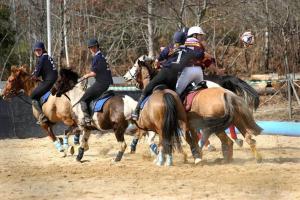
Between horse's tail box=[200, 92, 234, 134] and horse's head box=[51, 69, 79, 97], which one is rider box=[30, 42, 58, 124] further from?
horse's tail box=[200, 92, 234, 134]

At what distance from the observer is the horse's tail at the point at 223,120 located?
11695mm

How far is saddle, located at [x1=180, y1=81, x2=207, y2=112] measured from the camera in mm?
12266

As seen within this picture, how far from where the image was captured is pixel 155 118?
11.9m

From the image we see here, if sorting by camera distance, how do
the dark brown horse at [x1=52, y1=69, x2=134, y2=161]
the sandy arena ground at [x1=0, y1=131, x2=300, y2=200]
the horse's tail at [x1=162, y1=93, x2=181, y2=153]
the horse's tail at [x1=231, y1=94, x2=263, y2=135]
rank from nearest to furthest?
the sandy arena ground at [x1=0, y1=131, x2=300, y2=200] → the horse's tail at [x1=162, y1=93, x2=181, y2=153] → the horse's tail at [x1=231, y1=94, x2=263, y2=135] → the dark brown horse at [x1=52, y1=69, x2=134, y2=161]

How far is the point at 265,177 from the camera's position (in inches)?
401

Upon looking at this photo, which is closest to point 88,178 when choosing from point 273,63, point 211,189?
point 211,189

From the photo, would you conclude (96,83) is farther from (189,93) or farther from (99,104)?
(189,93)

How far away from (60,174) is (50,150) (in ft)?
15.3

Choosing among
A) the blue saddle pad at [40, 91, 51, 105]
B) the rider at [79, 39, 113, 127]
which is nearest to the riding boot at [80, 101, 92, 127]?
the rider at [79, 39, 113, 127]

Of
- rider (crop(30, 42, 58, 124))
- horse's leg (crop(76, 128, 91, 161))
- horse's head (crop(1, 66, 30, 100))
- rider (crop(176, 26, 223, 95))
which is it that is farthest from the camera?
horse's head (crop(1, 66, 30, 100))

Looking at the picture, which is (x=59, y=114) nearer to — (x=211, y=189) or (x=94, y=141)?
(x=94, y=141)

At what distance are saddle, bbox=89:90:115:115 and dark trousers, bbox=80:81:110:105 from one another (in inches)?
3.2

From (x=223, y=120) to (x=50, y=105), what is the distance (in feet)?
15.6

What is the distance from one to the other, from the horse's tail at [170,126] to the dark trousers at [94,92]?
2.05 m
